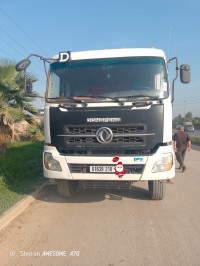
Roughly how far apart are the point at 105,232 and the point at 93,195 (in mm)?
1851

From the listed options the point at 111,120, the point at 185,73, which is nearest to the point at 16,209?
the point at 111,120

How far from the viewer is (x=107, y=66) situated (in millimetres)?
4734

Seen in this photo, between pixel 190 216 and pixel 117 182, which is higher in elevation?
pixel 117 182

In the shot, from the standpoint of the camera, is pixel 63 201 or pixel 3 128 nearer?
pixel 63 201

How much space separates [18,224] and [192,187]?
441cm

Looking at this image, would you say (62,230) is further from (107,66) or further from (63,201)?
(107,66)

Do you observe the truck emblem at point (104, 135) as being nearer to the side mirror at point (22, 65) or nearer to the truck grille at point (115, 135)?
the truck grille at point (115, 135)

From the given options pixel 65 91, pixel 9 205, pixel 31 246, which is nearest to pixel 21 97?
pixel 65 91

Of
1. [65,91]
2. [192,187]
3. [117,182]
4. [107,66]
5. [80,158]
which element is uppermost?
[107,66]

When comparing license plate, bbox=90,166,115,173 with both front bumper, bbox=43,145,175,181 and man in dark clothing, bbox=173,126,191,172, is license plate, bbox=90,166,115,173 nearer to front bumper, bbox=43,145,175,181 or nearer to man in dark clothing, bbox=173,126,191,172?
front bumper, bbox=43,145,175,181

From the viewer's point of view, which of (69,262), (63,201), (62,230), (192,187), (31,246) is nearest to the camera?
(69,262)

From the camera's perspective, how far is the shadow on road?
517 centimetres

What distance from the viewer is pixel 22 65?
4.88 m

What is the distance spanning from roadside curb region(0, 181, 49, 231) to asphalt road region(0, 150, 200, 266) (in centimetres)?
9
